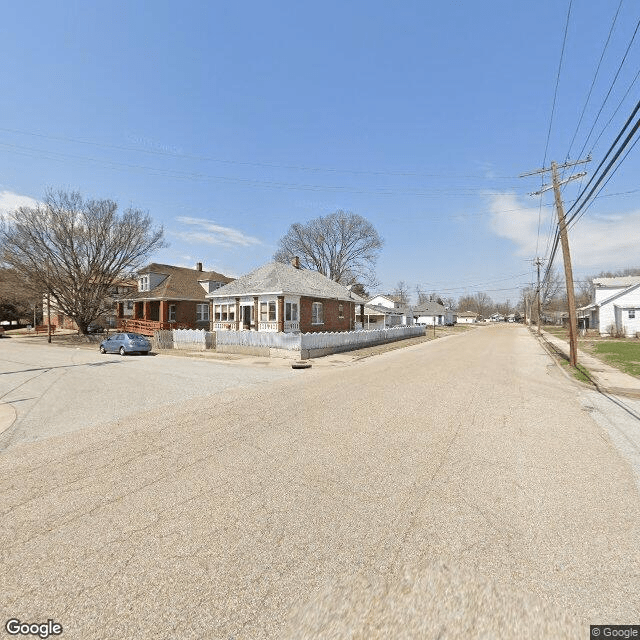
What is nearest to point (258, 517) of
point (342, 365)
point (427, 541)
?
point (427, 541)

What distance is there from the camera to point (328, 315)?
104 ft

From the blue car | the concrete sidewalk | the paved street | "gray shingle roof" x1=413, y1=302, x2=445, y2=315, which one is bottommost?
the concrete sidewalk

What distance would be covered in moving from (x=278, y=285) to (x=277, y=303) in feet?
4.66

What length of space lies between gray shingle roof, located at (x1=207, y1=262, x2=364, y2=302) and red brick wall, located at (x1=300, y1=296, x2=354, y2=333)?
66 cm

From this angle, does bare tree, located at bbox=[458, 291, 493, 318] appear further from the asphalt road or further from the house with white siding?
the asphalt road

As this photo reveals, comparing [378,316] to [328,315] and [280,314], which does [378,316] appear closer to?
[328,315]

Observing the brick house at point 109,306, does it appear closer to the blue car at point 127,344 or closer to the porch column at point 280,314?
the blue car at point 127,344

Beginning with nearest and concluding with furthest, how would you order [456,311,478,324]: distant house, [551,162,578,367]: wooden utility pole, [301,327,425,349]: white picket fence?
[551,162,578,367]: wooden utility pole, [301,327,425,349]: white picket fence, [456,311,478,324]: distant house

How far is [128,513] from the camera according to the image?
13.2ft

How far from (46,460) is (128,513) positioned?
2706mm

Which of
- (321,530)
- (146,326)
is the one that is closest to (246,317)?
(146,326)

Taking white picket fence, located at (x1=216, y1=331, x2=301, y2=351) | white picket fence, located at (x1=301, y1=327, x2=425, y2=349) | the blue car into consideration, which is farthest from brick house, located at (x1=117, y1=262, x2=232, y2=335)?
white picket fence, located at (x1=301, y1=327, x2=425, y2=349)

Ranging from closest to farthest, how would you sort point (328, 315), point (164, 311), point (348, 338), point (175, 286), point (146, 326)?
point (348, 338) → point (328, 315) → point (146, 326) → point (164, 311) → point (175, 286)

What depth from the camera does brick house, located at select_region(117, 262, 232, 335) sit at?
35.4 m
